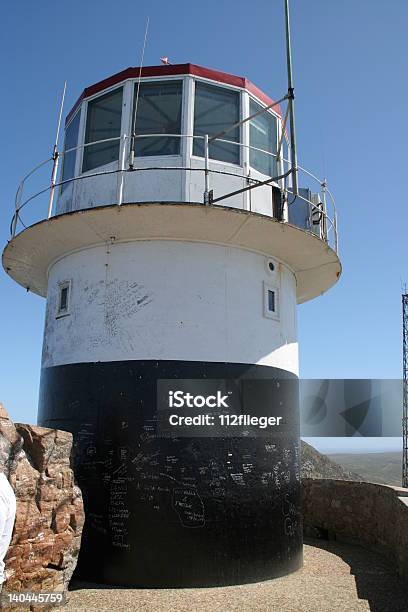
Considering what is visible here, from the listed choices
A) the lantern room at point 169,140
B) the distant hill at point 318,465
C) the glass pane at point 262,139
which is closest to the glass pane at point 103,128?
the lantern room at point 169,140

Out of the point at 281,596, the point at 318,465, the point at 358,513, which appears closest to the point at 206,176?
the point at 281,596

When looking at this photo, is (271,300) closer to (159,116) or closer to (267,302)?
(267,302)

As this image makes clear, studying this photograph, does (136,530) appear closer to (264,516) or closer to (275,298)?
(264,516)

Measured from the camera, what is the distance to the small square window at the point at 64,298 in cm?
986

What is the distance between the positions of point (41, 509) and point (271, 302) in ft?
17.1

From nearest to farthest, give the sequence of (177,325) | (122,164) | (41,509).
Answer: (41,509) → (177,325) → (122,164)

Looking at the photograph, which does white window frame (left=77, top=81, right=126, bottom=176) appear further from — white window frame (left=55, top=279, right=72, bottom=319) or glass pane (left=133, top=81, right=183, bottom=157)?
white window frame (left=55, top=279, right=72, bottom=319)

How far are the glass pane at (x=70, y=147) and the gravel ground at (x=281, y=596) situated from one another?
7.14m

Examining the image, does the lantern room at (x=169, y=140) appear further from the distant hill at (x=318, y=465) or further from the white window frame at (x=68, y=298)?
the distant hill at (x=318, y=465)

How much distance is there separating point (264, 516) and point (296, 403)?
2.19m

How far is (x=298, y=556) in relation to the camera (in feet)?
31.4

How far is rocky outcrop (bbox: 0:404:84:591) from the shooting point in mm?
6750

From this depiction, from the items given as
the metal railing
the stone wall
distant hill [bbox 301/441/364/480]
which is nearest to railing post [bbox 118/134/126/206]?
the metal railing

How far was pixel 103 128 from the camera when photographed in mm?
10234
